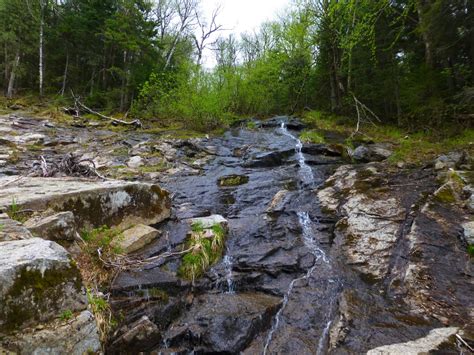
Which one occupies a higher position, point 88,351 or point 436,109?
point 436,109

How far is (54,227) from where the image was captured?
389 cm

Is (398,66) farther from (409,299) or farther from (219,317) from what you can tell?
(219,317)

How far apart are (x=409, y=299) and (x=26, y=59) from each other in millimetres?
33573

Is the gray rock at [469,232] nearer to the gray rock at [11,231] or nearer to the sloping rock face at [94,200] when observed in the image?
the sloping rock face at [94,200]

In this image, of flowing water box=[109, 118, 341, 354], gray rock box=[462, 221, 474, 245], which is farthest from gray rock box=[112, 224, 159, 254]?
gray rock box=[462, 221, 474, 245]

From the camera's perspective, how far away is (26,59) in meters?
27.0

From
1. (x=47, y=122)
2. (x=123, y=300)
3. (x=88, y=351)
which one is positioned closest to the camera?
(x=88, y=351)

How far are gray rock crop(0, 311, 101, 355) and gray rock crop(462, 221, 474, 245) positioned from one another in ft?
16.8

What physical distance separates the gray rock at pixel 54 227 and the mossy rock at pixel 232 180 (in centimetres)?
509

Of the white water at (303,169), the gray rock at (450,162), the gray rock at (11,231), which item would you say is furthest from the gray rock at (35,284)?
the gray rock at (450,162)

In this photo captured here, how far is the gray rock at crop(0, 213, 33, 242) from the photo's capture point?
10.2 feet

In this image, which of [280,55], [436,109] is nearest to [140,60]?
[280,55]

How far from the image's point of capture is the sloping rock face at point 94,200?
4418 millimetres

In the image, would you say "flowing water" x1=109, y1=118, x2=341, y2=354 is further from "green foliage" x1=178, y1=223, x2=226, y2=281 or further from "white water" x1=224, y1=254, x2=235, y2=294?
"green foliage" x1=178, y1=223, x2=226, y2=281
